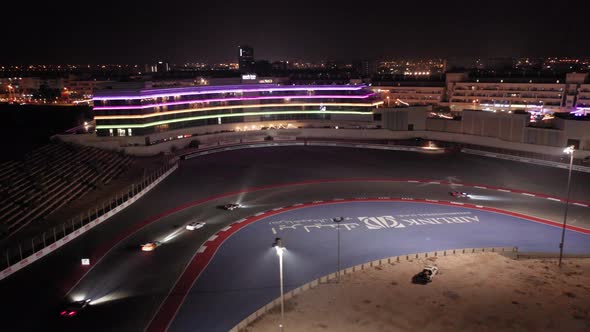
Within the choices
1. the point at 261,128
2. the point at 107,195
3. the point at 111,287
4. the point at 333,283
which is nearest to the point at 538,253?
the point at 333,283

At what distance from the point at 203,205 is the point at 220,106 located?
43848 mm

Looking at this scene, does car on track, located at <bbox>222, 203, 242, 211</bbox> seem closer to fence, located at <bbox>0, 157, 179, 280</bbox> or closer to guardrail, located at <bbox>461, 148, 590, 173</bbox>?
fence, located at <bbox>0, 157, 179, 280</bbox>

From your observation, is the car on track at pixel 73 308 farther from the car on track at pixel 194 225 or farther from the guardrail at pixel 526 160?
the guardrail at pixel 526 160

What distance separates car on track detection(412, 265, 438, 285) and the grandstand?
31737 millimetres

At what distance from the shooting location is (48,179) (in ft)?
149

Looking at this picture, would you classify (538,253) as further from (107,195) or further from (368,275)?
(107,195)

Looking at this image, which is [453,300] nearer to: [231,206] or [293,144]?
[231,206]

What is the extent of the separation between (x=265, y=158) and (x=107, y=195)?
28010 millimetres

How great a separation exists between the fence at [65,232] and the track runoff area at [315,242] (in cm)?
1149

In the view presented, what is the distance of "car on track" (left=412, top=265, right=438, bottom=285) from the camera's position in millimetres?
27922

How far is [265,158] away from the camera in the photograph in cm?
6919

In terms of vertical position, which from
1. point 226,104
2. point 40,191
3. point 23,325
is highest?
point 226,104

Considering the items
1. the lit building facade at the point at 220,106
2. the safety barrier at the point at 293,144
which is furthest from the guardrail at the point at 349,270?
the lit building facade at the point at 220,106

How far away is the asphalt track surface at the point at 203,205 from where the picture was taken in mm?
26266
